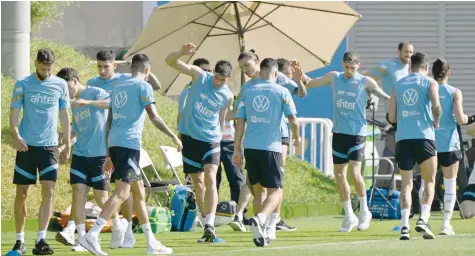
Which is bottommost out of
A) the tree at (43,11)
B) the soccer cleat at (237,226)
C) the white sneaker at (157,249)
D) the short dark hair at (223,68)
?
the soccer cleat at (237,226)

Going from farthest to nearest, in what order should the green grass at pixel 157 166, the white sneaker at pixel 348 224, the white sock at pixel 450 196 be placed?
the green grass at pixel 157 166, the white sneaker at pixel 348 224, the white sock at pixel 450 196

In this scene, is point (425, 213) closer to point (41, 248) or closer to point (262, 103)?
point (262, 103)

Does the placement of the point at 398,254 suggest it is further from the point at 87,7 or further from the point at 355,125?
the point at 87,7

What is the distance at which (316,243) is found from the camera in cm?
1594

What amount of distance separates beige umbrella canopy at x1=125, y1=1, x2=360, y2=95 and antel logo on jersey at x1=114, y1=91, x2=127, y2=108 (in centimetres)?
604

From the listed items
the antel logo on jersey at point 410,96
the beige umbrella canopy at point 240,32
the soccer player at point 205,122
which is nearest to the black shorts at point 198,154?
the soccer player at point 205,122

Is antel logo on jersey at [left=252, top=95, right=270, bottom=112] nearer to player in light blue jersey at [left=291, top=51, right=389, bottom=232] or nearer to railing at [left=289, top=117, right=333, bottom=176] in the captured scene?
player in light blue jersey at [left=291, top=51, right=389, bottom=232]

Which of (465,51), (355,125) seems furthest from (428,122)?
(465,51)

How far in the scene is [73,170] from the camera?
15703 mm

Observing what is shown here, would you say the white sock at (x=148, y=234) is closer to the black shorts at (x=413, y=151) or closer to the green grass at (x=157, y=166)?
the black shorts at (x=413, y=151)

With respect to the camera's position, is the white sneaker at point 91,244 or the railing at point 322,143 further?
the railing at point 322,143

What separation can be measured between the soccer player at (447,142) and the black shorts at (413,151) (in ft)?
3.02

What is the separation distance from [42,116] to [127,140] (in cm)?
89

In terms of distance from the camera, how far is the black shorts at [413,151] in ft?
54.2
